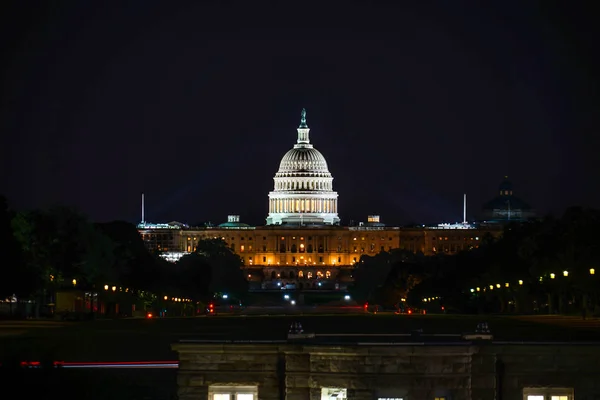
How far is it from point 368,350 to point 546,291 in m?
79.8

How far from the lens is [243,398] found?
32844 mm

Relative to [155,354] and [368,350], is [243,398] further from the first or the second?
[155,354]

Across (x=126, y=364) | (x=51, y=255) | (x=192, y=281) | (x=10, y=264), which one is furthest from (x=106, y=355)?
(x=192, y=281)

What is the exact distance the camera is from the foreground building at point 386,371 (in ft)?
105

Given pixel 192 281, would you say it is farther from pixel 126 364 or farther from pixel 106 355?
pixel 126 364

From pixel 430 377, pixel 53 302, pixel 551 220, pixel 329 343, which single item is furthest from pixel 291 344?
pixel 551 220

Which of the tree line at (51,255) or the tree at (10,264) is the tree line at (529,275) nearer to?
the tree line at (51,255)

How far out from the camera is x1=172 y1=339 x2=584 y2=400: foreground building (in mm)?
31938

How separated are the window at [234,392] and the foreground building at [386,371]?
0.07 ft

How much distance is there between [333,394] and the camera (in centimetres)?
3200

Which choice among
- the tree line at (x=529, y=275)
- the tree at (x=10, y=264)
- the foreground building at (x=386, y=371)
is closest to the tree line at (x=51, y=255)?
the tree at (x=10, y=264)

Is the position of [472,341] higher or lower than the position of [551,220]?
lower

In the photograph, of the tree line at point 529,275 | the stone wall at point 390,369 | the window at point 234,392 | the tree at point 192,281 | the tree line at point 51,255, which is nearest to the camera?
the stone wall at point 390,369

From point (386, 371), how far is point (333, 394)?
3.75ft
